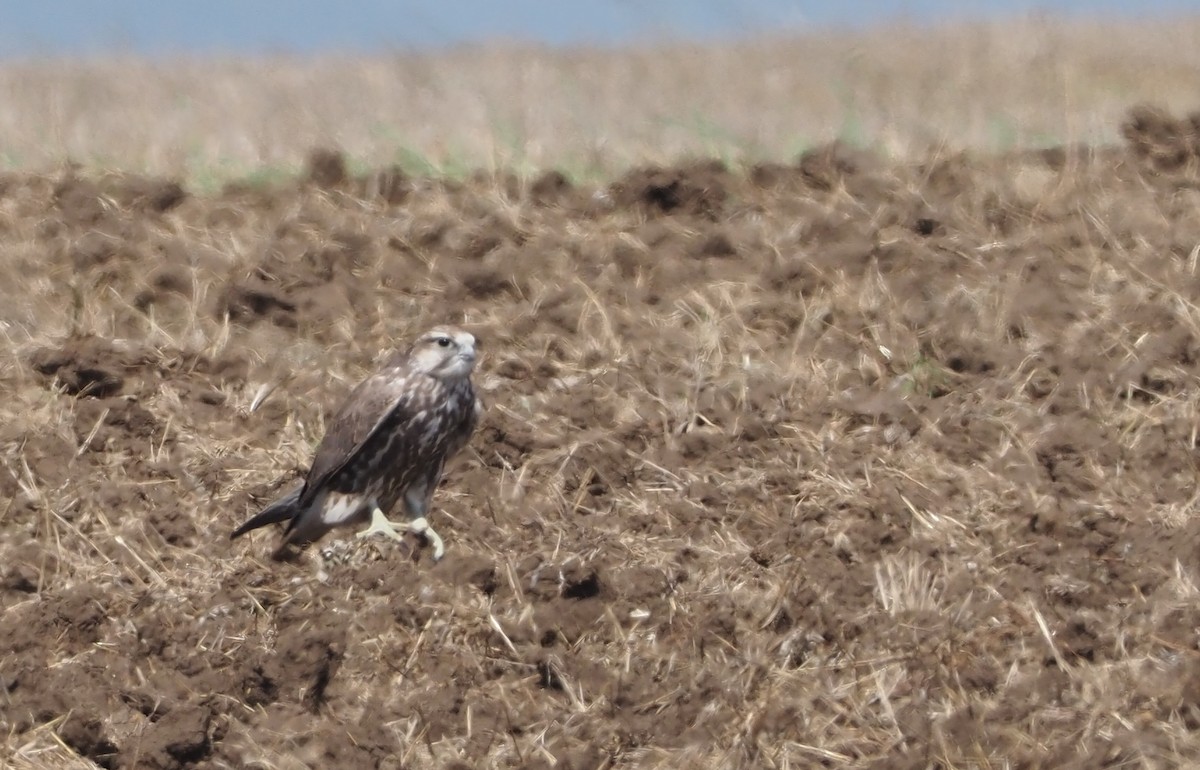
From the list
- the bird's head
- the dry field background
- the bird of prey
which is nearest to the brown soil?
the dry field background

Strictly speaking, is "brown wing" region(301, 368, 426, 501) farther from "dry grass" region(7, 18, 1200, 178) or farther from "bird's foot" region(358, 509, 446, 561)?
"dry grass" region(7, 18, 1200, 178)

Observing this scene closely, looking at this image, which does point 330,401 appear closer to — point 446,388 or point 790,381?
point 446,388

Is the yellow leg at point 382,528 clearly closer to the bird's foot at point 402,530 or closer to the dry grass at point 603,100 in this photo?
the bird's foot at point 402,530

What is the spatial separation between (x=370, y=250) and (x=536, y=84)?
6.70m

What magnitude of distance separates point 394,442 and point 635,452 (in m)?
0.83

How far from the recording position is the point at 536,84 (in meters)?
13.5

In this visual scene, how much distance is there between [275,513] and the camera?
5.10 metres

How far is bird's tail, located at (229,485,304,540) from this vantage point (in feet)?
16.6

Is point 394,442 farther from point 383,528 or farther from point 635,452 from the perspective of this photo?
point 635,452

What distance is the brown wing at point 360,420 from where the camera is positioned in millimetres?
5160

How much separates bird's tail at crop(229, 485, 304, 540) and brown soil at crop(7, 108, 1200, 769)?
15cm

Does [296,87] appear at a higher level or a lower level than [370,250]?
lower

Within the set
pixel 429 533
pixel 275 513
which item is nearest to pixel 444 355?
pixel 429 533

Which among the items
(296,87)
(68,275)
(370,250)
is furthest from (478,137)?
(296,87)
